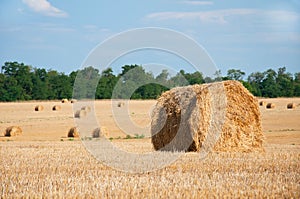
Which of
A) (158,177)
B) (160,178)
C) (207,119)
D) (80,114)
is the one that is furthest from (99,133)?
(160,178)

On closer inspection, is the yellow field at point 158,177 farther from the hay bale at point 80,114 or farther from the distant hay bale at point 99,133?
the hay bale at point 80,114

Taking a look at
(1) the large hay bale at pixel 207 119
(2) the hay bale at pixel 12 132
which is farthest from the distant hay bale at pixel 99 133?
(1) the large hay bale at pixel 207 119

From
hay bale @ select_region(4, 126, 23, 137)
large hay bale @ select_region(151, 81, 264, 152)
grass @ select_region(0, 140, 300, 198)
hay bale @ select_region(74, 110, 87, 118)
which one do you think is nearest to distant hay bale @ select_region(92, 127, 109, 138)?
hay bale @ select_region(4, 126, 23, 137)

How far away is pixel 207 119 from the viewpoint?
13.0 m

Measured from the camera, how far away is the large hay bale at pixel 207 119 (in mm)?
12906

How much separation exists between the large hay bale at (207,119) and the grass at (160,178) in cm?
122

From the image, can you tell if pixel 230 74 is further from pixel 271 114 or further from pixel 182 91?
pixel 182 91

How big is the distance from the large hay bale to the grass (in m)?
1.22

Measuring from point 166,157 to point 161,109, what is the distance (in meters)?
2.79

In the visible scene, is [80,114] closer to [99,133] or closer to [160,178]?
[99,133]

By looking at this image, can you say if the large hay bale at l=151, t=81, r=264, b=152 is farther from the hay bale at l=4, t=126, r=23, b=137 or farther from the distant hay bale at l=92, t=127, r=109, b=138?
the hay bale at l=4, t=126, r=23, b=137

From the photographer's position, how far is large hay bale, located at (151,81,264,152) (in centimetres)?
1291

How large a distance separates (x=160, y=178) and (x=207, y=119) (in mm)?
4709

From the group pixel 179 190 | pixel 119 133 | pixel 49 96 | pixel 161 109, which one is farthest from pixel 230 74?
pixel 179 190
